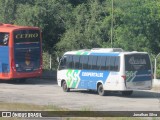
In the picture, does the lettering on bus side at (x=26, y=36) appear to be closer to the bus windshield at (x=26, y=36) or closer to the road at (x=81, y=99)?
the bus windshield at (x=26, y=36)

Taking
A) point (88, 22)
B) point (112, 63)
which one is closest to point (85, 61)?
Result: point (112, 63)

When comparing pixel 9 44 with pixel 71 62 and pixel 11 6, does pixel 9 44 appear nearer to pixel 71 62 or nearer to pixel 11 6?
pixel 71 62

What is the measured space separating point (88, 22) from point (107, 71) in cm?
1748

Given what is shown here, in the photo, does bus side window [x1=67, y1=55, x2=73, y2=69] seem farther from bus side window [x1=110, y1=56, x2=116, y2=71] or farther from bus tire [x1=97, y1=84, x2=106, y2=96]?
bus side window [x1=110, y1=56, x2=116, y2=71]

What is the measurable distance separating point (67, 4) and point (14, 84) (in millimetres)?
13902

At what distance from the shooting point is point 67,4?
172 feet

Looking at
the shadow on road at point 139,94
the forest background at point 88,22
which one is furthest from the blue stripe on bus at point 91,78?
the forest background at point 88,22

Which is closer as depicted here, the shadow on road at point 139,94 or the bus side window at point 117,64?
the bus side window at point 117,64

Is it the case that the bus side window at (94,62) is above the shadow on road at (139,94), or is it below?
above

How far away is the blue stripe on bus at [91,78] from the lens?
1232 inches

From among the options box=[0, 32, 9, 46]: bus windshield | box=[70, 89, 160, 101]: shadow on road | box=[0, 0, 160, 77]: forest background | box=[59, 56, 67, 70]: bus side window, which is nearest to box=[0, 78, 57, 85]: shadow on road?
box=[0, 0, 160, 77]: forest background

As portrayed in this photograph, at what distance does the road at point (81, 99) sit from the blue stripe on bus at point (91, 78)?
53cm

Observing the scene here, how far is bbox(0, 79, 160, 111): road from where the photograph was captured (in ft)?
82.2

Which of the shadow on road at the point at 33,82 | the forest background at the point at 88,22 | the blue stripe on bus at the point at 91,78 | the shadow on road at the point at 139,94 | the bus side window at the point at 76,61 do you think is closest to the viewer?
the shadow on road at the point at 139,94
